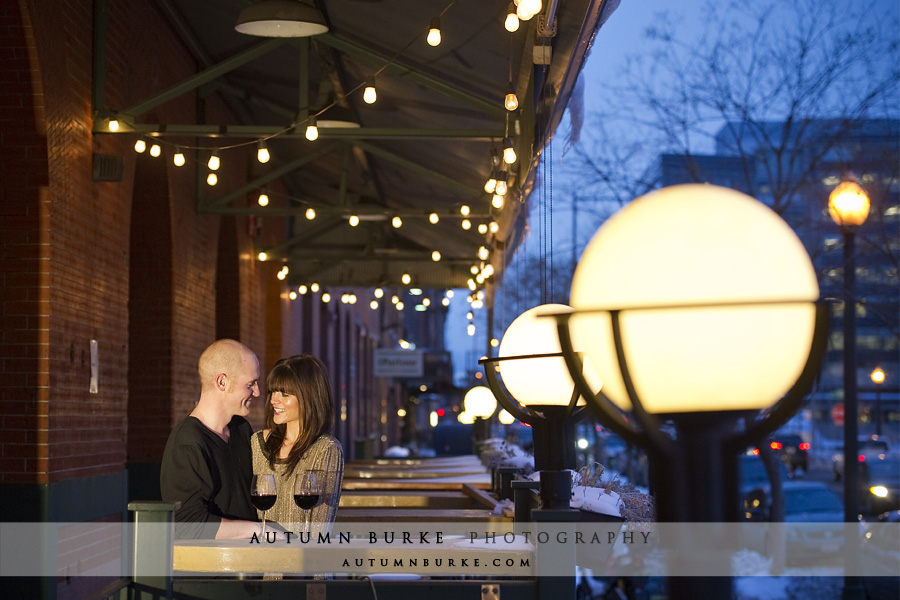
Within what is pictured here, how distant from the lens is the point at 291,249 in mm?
16797

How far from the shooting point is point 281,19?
6.03m

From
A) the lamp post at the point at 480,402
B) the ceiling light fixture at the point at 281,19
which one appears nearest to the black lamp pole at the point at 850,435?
the lamp post at the point at 480,402

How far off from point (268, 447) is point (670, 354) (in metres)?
3.00

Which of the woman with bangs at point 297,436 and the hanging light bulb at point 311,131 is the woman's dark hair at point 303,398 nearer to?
the woman with bangs at point 297,436

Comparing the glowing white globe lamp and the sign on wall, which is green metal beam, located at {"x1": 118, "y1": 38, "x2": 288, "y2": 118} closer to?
the glowing white globe lamp

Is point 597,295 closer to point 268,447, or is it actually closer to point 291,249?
point 268,447

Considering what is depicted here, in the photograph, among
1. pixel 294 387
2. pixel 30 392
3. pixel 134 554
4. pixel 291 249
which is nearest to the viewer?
pixel 134 554

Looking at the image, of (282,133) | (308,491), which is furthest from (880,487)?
(308,491)

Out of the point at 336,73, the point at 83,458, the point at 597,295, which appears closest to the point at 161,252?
the point at 336,73

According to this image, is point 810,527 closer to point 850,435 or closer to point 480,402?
point 850,435

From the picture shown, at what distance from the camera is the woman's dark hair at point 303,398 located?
3969 millimetres

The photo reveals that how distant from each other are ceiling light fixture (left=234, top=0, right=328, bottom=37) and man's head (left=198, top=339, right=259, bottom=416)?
105 inches

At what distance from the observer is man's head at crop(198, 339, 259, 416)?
155 inches

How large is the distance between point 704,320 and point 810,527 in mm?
16735
